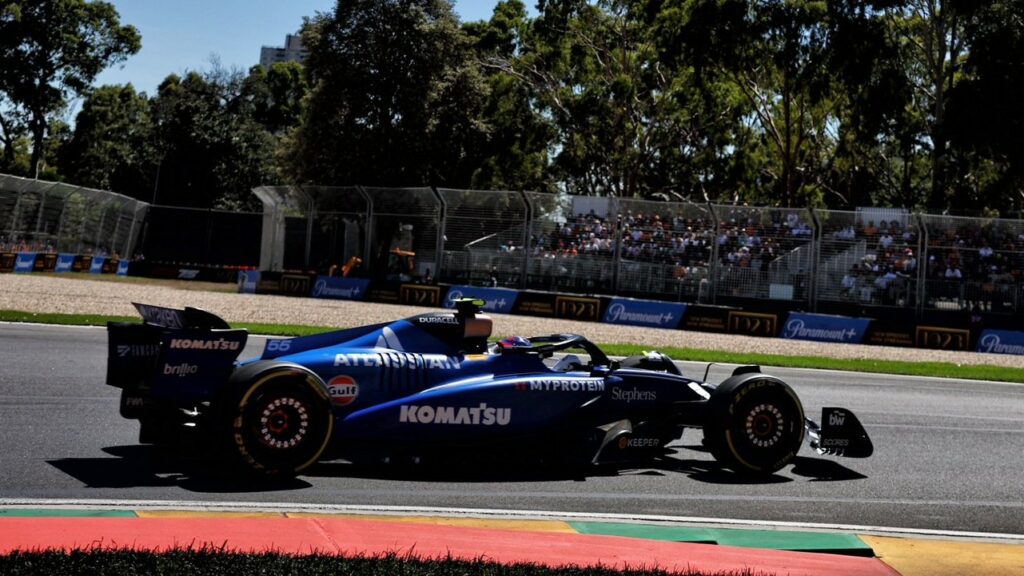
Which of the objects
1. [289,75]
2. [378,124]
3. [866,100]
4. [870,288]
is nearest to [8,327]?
[870,288]

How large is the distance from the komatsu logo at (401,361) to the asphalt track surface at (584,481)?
801 millimetres

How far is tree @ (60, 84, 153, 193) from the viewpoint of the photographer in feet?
189

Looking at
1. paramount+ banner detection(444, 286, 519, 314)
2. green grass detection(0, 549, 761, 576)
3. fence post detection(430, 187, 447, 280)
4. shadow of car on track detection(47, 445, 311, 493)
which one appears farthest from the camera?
fence post detection(430, 187, 447, 280)

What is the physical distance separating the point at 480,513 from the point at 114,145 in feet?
196

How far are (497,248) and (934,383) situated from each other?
41.2 ft

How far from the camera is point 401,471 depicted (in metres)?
8.34

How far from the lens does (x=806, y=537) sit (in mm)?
6969

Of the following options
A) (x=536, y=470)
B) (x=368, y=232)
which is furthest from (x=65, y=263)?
(x=536, y=470)

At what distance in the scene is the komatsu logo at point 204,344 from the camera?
762cm

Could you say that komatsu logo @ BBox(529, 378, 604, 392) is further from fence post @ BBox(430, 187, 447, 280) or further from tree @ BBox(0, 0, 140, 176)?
tree @ BBox(0, 0, 140, 176)

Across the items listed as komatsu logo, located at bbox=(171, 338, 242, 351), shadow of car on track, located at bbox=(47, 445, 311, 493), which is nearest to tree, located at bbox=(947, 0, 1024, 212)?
komatsu logo, located at bbox=(171, 338, 242, 351)

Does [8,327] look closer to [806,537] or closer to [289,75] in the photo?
[806,537]

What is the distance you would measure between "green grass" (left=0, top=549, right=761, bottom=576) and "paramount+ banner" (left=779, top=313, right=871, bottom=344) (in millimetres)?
19983

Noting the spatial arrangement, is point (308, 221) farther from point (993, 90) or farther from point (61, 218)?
point (993, 90)
